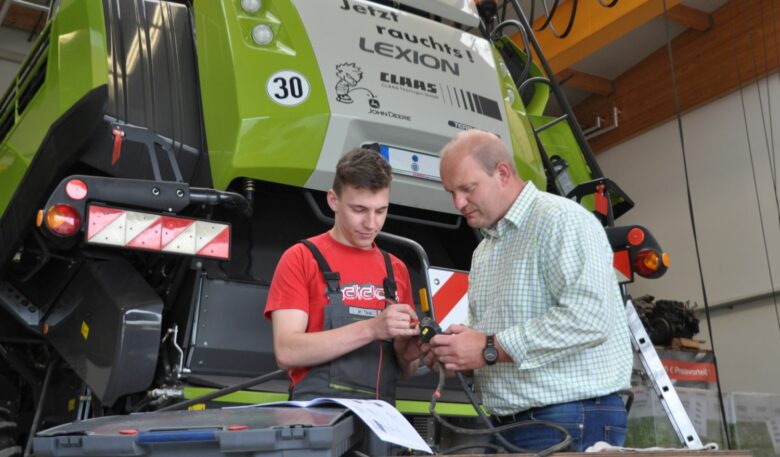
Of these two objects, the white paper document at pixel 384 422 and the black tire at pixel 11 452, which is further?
the black tire at pixel 11 452

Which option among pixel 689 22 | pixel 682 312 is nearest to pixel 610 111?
pixel 689 22

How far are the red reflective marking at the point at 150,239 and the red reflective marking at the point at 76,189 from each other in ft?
0.70

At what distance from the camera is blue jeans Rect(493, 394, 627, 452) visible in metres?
2.04

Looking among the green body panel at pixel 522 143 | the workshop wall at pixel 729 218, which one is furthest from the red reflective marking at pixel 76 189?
the workshop wall at pixel 729 218

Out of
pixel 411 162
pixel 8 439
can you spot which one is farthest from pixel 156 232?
pixel 8 439

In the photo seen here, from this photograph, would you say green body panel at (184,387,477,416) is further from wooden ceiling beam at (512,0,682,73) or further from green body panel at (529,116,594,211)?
wooden ceiling beam at (512,0,682,73)

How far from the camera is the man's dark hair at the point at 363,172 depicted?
7.87ft

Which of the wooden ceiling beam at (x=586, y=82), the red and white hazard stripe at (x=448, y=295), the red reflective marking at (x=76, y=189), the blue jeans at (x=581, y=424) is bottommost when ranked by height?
the blue jeans at (x=581, y=424)

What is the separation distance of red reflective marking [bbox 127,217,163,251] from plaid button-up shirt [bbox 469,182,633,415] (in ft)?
3.77

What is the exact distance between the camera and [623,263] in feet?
11.3

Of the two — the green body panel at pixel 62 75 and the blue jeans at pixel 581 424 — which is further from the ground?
the green body panel at pixel 62 75

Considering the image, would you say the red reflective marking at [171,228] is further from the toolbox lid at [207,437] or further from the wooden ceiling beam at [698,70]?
the wooden ceiling beam at [698,70]

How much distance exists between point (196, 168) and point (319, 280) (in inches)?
42.9

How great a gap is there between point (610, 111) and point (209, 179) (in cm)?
987
